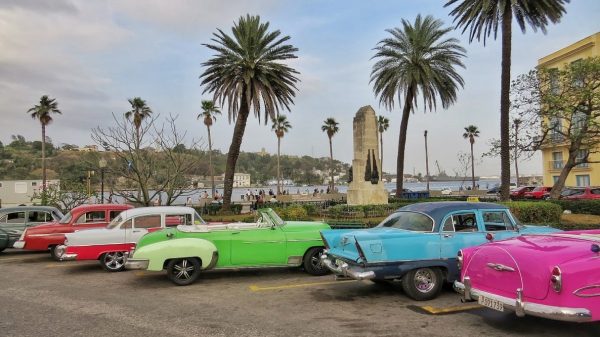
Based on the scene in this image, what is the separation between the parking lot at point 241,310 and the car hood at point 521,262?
66 centimetres

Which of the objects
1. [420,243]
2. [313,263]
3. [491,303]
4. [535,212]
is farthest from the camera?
[535,212]

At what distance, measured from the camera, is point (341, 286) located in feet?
27.5

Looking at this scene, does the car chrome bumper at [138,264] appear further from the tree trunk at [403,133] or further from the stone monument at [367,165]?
the tree trunk at [403,133]

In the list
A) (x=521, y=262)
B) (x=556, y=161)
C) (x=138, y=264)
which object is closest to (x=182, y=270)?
(x=138, y=264)

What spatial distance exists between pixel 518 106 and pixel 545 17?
18.5 ft

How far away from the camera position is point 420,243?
7117mm

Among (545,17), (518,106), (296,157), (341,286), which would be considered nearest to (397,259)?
(341,286)

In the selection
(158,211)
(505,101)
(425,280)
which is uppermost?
(505,101)

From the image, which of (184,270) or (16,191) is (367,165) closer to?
(184,270)

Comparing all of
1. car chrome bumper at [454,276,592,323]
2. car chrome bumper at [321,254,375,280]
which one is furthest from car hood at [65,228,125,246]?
car chrome bumper at [454,276,592,323]

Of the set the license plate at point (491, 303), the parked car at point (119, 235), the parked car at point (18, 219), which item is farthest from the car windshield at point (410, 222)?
the parked car at point (18, 219)

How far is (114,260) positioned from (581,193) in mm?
27466

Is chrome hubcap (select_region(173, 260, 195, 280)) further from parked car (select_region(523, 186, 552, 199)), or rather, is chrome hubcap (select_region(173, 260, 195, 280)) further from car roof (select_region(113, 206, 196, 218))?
parked car (select_region(523, 186, 552, 199))

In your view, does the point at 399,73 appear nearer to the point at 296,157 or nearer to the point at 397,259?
the point at 397,259
